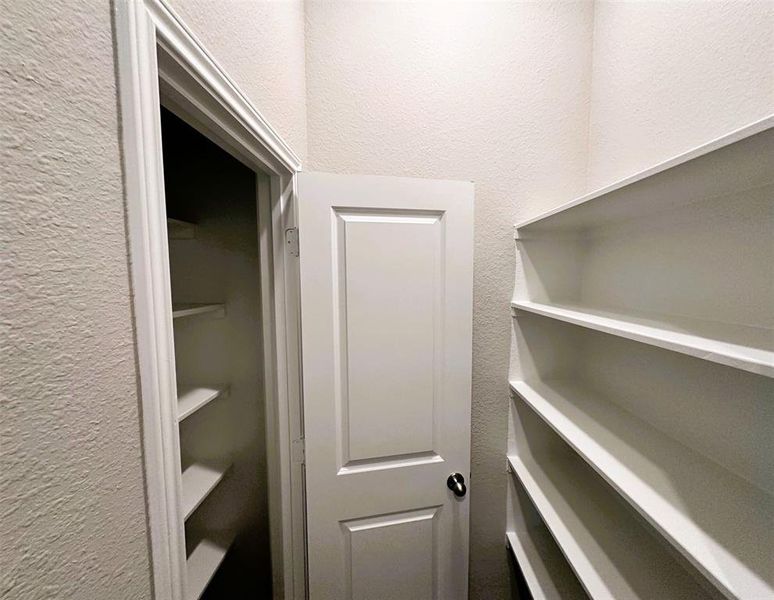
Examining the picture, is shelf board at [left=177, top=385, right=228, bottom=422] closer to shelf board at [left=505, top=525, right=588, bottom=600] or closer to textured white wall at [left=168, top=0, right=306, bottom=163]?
textured white wall at [left=168, top=0, right=306, bottom=163]

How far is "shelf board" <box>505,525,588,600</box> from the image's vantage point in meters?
1.01

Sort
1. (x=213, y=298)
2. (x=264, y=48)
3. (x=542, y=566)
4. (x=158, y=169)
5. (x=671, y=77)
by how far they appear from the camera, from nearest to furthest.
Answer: (x=158, y=169)
(x=264, y=48)
(x=671, y=77)
(x=542, y=566)
(x=213, y=298)

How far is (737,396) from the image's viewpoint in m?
0.70

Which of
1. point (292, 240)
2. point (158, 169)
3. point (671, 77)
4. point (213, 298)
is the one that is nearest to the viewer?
point (158, 169)

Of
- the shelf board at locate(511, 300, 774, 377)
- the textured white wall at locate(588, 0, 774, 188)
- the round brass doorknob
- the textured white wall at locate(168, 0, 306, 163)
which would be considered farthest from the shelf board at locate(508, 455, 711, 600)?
the textured white wall at locate(168, 0, 306, 163)

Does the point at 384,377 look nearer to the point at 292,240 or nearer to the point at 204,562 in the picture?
the point at 292,240

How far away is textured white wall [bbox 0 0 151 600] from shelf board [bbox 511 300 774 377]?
91 cm

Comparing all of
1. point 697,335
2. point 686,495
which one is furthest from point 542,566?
point 697,335

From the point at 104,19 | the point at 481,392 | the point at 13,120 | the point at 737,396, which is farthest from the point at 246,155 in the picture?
the point at 737,396

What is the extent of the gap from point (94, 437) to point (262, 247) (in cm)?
75

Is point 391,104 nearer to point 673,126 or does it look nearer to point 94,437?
point 673,126

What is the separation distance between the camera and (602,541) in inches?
34.9

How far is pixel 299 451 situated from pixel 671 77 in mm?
1729

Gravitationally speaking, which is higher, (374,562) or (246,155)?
(246,155)
